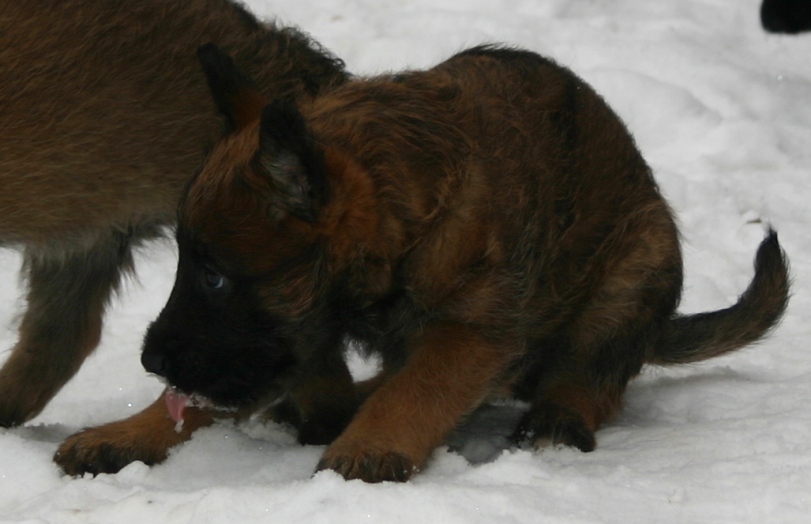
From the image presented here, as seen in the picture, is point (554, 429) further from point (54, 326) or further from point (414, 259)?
point (54, 326)

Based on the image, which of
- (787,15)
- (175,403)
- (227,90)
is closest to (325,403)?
(175,403)

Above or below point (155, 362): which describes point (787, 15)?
above

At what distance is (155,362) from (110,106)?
1.01 m

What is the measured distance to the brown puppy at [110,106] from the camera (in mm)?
3949

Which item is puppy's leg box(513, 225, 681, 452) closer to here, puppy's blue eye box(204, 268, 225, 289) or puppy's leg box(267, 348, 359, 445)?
puppy's leg box(267, 348, 359, 445)

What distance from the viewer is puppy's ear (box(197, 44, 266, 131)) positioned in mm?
3625

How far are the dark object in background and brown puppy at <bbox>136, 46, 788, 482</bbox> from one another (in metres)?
3.47

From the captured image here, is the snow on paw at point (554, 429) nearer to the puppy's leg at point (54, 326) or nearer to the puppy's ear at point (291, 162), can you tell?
the puppy's ear at point (291, 162)

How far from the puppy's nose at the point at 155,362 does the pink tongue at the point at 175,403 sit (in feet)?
0.40

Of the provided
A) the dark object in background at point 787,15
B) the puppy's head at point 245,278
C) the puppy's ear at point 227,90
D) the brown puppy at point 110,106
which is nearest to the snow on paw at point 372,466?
the puppy's head at point 245,278

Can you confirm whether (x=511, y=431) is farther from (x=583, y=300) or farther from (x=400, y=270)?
(x=400, y=270)

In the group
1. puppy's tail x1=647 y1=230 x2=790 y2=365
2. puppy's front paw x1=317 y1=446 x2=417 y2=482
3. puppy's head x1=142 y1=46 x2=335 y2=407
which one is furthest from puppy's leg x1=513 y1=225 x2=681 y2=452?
puppy's head x1=142 y1=46 x2=335 y2=407

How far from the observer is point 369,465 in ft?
10.9

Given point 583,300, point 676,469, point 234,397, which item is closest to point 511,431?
point 583,300
